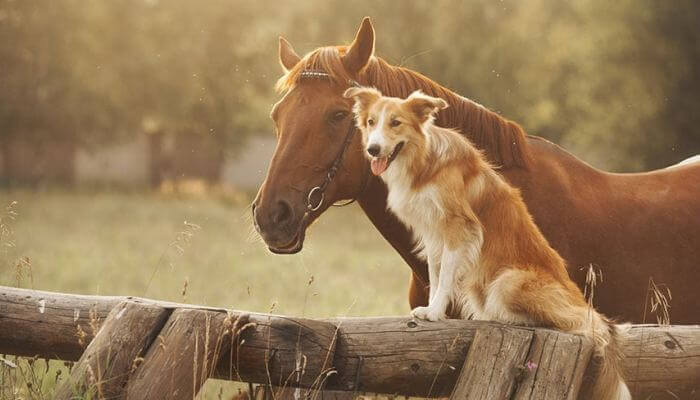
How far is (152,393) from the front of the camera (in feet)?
14.2

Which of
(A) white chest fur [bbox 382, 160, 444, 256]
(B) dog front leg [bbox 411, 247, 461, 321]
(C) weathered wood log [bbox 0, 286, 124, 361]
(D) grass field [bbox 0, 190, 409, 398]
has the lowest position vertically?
(D) grass field [bbox 0, 190, 409, 398]

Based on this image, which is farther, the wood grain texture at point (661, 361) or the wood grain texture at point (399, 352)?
the wood grain texture at point (661, 361)

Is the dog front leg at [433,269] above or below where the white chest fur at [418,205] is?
below

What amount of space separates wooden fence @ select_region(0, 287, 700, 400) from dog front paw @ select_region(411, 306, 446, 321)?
3.2 inches

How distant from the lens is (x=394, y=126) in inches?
190

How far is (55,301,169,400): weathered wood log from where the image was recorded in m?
4.42

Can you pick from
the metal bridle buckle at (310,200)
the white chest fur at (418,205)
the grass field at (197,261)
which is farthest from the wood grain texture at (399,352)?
the grass field at (197,261)

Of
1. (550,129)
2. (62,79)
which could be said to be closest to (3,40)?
(62,79)

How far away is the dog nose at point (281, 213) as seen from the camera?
5.29 m

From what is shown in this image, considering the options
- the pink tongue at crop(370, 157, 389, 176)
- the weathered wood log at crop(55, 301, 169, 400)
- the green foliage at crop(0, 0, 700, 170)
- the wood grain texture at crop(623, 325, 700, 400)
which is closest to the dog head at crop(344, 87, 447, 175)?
the pink tongue at crop(370, 157, 389, 176)

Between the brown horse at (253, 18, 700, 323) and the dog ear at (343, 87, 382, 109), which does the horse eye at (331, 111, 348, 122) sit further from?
the dog ear at (343, 87, 382, 109)

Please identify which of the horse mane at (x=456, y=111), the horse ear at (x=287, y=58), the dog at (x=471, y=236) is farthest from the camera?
the horse ear at (x=287, y=58)

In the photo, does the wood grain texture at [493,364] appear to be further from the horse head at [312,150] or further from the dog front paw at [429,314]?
the horse head at [312,150]

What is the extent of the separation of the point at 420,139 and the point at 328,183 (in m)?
0.81
